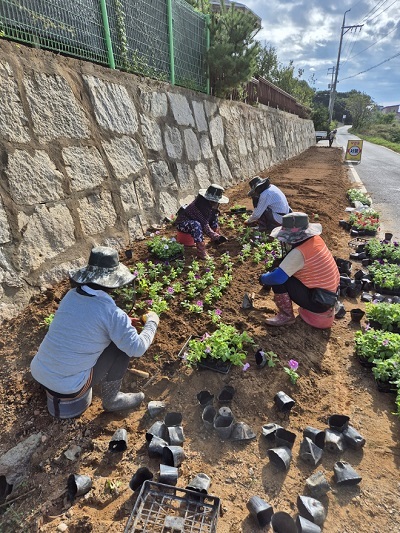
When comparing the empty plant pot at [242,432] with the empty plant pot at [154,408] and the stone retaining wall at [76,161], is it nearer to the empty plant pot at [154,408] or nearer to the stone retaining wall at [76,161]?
the empty plant pot at [154,408]

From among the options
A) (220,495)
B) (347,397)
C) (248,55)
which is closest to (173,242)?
(347,397)

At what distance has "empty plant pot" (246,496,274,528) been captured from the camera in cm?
187

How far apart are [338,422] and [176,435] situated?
1209 millimetres

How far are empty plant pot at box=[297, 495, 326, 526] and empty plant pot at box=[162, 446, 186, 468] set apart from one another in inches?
30.2

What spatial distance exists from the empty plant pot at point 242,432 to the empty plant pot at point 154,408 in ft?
1.94

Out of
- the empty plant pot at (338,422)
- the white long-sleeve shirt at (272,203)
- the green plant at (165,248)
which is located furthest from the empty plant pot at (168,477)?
the white long-sleeve shirt at (272,203)

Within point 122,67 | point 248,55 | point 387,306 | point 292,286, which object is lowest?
point 387,306

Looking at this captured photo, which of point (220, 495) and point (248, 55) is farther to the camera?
point (248, 55)

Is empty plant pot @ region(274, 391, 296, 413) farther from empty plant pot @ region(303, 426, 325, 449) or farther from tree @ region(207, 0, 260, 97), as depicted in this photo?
tree @ region(207, 0, 260, 97)

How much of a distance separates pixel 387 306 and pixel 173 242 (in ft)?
9.68

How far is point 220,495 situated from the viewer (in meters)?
2.06

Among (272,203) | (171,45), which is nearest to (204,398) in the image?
(272,203)

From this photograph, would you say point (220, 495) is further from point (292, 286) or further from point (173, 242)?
point (173, 242)

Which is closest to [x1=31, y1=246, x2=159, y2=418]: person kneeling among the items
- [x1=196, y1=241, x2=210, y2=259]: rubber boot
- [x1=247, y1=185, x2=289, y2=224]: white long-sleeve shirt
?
[x1=196, y1=241, x2=210, y2=259]: rubber boot
